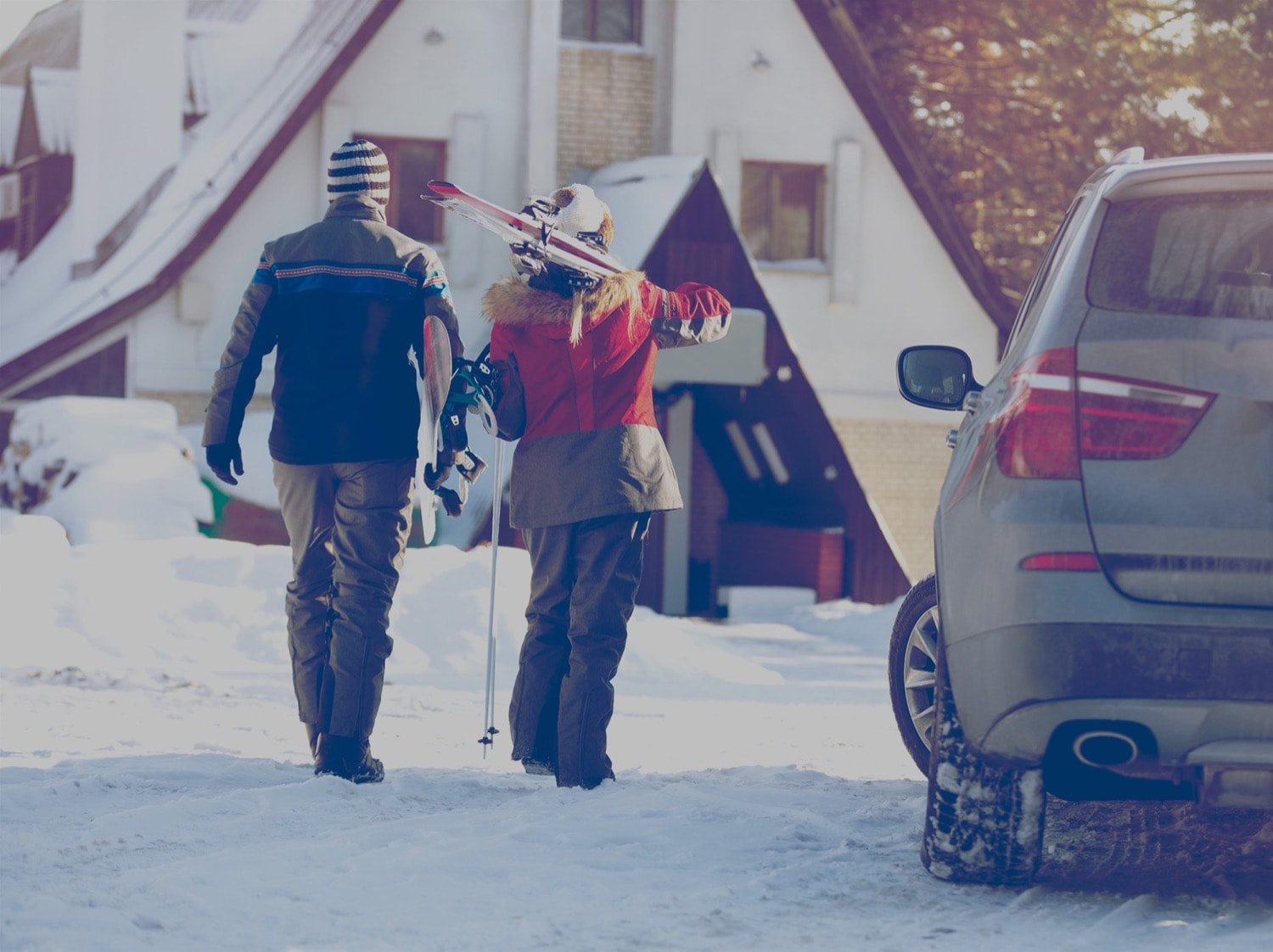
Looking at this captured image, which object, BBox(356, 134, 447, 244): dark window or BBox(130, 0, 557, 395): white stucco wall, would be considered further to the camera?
BBox(356, 134, 447, 244): dark window

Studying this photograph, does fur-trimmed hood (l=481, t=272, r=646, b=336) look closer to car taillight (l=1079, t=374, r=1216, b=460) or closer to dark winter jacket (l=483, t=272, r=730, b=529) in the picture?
dark winter jacket (l=483, t=272, r=730, b=529)

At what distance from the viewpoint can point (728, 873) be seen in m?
5.01

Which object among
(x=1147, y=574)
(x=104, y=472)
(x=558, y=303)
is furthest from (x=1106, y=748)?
(x=104, y=472)

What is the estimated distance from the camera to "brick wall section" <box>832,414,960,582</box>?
74.8 ft

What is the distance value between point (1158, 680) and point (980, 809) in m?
0.69

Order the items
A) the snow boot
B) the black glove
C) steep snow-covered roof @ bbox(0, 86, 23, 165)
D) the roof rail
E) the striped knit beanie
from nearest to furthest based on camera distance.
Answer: the roof rail
the snow boot
the black glove
the striped knit beanie
steep snow-covered roof @ bbox(0, 86, 23, 165)

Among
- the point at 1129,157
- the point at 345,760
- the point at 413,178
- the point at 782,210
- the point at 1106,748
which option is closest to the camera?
the point at 1106,748

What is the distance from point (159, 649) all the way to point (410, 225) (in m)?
11.6

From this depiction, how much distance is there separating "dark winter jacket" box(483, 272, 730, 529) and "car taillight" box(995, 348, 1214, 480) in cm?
198

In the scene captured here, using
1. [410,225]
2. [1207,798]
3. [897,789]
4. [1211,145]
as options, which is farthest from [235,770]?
[1211,145]

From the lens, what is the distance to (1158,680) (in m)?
4.19

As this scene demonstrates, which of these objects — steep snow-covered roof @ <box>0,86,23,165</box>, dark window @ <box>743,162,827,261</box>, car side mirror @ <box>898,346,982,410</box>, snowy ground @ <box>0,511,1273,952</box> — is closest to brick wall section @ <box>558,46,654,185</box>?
dark window @ <box>743,162,827,261</box>

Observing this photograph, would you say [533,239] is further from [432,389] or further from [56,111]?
[56,111]

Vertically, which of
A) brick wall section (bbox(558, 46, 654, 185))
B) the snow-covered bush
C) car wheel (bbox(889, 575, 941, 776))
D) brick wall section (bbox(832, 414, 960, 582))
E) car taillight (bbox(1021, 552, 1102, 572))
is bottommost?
brick wall section (bbox(832, 414, 960, 582))
